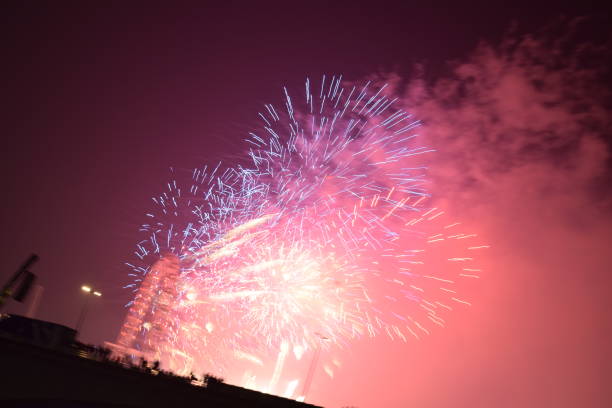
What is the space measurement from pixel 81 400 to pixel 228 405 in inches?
172

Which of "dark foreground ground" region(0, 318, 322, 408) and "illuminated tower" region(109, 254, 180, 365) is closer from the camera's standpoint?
"dark foreground ground" region(0, 318, 322, 408)

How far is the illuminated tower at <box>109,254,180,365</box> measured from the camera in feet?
381

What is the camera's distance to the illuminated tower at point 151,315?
116 m

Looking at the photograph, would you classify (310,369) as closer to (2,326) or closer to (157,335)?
(2,326)

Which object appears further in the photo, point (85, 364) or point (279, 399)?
point (279, 399)

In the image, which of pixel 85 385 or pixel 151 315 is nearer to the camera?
pixel 85 385

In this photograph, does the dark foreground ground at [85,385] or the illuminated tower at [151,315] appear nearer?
the dark foreground ground at [85,385]

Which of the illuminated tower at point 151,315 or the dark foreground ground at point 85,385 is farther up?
the illuminated tower at point 151,315

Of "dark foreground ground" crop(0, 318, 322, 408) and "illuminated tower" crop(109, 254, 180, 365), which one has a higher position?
"illuminated tower" crop(109, 254, 180, 365)

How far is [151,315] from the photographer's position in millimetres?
123625

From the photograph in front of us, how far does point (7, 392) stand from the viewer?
12.8 metres

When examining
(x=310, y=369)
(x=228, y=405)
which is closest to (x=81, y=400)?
(x=228, y=405)

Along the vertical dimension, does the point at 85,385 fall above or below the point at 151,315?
below

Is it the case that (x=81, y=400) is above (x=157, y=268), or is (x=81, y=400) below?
below
